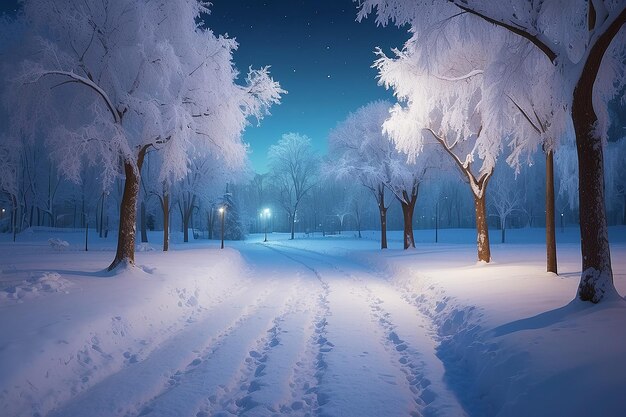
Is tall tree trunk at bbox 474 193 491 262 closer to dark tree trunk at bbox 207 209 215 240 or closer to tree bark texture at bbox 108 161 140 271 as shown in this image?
tree bark texture at bbox 108 161 140 271

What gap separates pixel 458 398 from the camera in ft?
13.3

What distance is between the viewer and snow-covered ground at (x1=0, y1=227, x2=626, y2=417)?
147 inches

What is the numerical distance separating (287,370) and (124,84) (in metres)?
9.99

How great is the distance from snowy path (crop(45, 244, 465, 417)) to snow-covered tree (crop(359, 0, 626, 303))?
3380 mm

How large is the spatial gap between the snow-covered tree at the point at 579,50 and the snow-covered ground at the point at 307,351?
3.59ft

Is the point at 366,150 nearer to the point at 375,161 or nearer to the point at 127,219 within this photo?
the point at 375,161

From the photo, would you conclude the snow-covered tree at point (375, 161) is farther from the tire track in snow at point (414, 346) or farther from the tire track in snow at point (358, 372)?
the tire track in snow at point (358, 372)

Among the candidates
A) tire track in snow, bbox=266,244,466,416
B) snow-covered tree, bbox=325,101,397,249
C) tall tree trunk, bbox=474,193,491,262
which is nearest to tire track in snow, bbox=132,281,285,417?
tire track in snow, bbox=266,244,466,416

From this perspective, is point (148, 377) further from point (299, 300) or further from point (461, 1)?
point (461, 1)

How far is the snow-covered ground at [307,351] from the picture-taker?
12.3 ft

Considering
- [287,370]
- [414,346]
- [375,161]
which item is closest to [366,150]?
[375,161]

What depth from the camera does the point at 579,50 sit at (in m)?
7.81

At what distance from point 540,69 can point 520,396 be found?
798 centimetres

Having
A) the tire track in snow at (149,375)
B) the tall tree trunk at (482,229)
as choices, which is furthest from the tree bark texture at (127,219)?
the tall tree trunk at (482,229)
